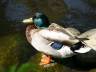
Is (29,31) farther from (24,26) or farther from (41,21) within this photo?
(24,26)

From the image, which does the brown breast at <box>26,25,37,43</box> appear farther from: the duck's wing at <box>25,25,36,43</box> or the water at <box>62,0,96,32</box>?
the water at <box>62,0,96,32</box>

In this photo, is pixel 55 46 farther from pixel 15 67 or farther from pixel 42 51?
pixel 15 67

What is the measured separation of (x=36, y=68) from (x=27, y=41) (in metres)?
0.73

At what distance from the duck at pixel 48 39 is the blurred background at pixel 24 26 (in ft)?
0.56

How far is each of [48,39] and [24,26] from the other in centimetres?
130

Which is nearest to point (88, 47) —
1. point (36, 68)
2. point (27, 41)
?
point (36, 68)

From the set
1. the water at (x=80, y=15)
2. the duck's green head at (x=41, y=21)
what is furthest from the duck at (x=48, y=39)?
the water at (x=80, y=15)

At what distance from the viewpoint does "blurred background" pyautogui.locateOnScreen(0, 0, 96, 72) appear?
5703 millimetres

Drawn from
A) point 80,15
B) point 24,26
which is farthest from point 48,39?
point 80,15

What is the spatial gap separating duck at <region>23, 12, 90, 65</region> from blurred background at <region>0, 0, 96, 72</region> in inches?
6.8

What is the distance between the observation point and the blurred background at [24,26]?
225 inches

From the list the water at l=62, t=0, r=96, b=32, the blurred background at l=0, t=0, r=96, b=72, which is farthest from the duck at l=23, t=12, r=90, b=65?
the water at l=62, t=0, r=96, b=32

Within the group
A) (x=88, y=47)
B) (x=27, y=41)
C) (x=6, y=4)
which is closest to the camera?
(x=88, y=47)

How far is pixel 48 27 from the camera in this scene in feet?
19.6
